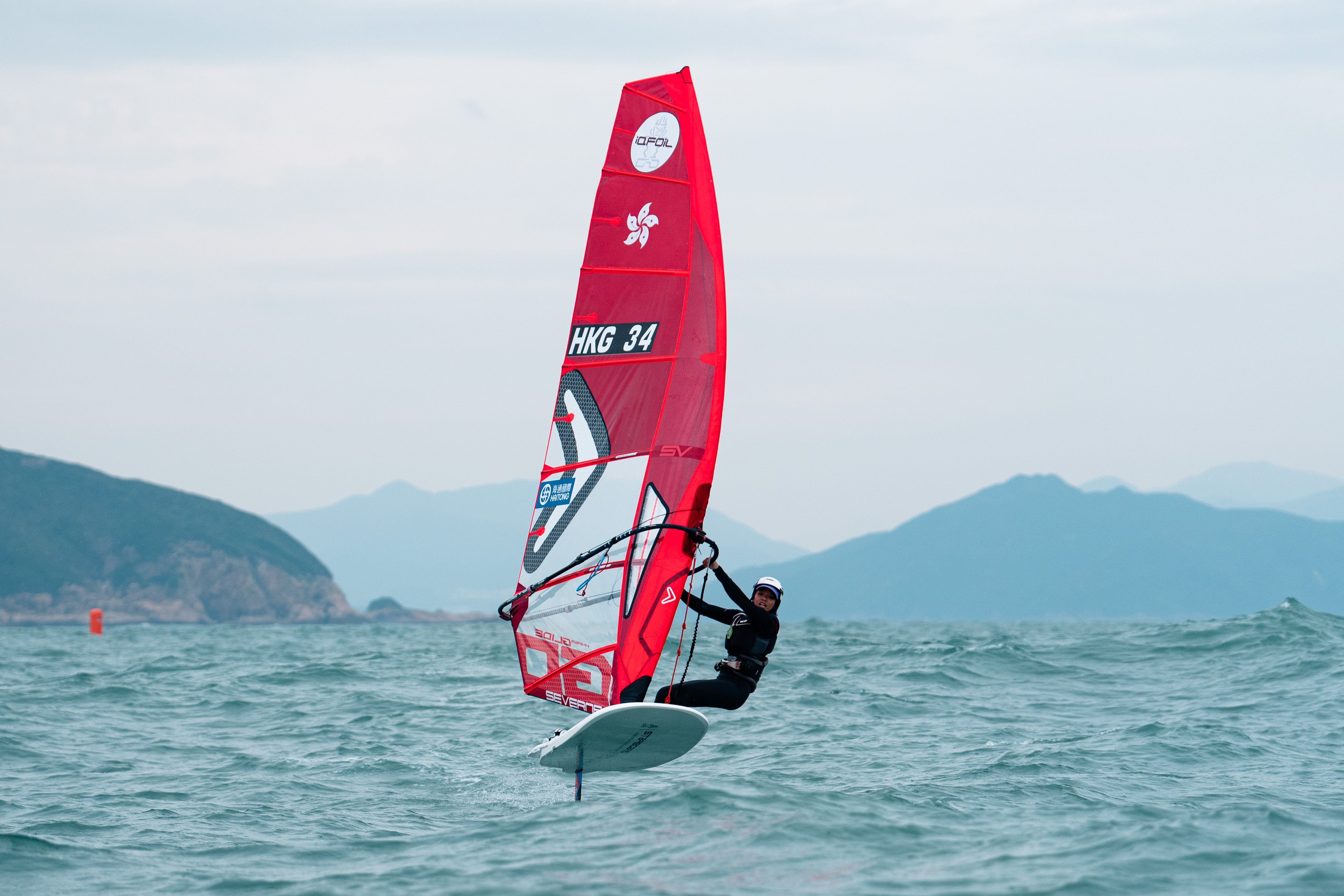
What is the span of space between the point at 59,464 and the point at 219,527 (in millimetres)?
19433

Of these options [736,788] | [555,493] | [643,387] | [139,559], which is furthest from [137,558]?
[643,387]

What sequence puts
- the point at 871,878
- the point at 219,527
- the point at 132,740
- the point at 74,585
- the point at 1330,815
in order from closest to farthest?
the point at 871,878
the point at 1330,815
the point at 132,740
the point at 74,585
the point at 219,527

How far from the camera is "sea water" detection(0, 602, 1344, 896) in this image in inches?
328

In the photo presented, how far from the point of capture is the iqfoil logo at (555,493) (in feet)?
34.3

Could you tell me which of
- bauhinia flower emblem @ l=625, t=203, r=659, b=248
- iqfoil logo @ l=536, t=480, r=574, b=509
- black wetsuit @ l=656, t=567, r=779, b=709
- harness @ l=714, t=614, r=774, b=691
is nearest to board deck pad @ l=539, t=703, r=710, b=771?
black wetsuit @ l=656, t=567, r=779, b=709

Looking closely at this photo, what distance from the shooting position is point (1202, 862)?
8.38 m

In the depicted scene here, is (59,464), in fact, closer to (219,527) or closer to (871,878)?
(219,527)

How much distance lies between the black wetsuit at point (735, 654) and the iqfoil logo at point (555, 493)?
126 cm

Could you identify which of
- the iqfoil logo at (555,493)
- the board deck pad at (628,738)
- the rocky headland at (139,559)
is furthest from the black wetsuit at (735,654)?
the rocky headland at (139,559)

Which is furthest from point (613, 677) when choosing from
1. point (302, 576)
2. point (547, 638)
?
point (302, 576)

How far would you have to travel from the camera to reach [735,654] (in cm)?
1020

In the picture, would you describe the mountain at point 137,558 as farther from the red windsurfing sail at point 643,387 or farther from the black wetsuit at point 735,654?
the black wetsuit at point 735,654

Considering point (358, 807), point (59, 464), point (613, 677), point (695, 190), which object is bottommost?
point (358, 807)

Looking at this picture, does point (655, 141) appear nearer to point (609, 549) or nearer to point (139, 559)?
point (609, 549)
